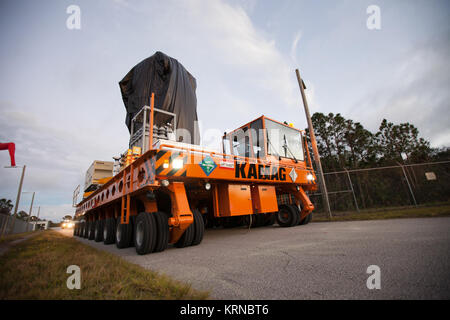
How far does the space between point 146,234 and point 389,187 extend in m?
11.7

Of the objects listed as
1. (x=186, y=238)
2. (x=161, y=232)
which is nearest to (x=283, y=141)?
(x=186, y=238)

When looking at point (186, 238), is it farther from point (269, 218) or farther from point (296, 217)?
point (269, 218)

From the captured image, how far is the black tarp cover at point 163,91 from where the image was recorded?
9.44 metres

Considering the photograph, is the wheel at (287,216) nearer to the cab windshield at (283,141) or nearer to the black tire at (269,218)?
the black tire at (269,218)

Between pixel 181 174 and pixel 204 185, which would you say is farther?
pixel 204 185

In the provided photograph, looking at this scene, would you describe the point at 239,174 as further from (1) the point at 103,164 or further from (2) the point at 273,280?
(1) the point at 103,164

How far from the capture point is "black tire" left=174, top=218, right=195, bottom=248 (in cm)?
355

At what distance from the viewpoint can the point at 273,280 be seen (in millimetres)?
1621

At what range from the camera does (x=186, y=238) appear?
3557 millimetres

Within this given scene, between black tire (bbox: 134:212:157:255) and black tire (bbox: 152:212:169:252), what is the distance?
0.20ft

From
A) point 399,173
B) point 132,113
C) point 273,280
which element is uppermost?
point 132,113

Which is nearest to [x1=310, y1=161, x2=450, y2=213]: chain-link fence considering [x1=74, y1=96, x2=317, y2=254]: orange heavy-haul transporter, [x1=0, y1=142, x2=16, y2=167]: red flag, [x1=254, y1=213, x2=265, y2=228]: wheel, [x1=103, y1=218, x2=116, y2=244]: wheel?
[x1=254, y1=213, x2=265, y2=228]: wheel
